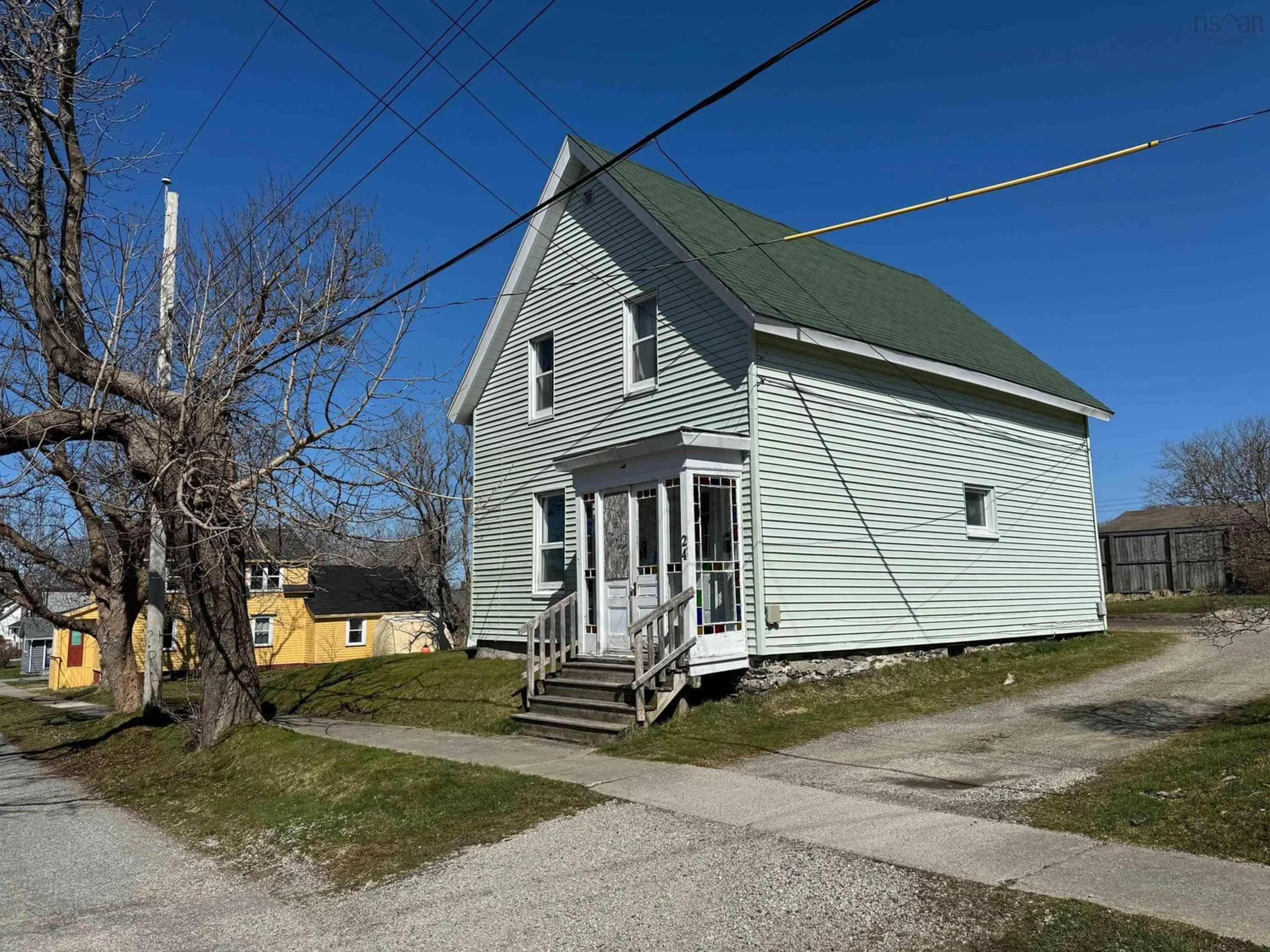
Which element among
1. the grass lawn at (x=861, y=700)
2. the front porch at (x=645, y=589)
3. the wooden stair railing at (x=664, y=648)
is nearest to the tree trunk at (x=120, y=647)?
the front porch at (x=645, y=589)

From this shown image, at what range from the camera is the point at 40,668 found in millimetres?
53719

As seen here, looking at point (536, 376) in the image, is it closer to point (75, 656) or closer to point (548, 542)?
point (548, 542)

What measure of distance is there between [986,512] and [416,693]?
1044cm

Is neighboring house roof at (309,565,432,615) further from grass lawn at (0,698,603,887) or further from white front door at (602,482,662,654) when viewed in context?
white front door at (602,482,662,654)

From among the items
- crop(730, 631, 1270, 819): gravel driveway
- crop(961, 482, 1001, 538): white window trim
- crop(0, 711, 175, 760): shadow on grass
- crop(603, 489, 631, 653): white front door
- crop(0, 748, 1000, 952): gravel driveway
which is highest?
crop(961, 482, 1001, 538): white window trim

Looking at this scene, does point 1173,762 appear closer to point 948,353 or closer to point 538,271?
point 948,353

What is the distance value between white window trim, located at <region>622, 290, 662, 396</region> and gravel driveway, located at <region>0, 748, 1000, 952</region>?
7784 mm

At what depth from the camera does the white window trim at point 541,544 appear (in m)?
16.0

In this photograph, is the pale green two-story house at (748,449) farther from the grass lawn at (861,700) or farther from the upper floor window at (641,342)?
the grass lawn at (861,700)

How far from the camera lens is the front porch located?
36.6 ft

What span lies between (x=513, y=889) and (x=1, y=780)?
10910 millimetres

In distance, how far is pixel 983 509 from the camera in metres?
16.2

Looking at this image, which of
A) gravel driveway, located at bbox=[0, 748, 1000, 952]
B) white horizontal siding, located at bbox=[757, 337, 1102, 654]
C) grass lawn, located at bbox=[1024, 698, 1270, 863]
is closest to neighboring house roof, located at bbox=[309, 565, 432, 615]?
white horizontal siding, located at bbox=[757, 337, 1102, 654]

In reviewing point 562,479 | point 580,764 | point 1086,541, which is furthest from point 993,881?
point 1086,541
